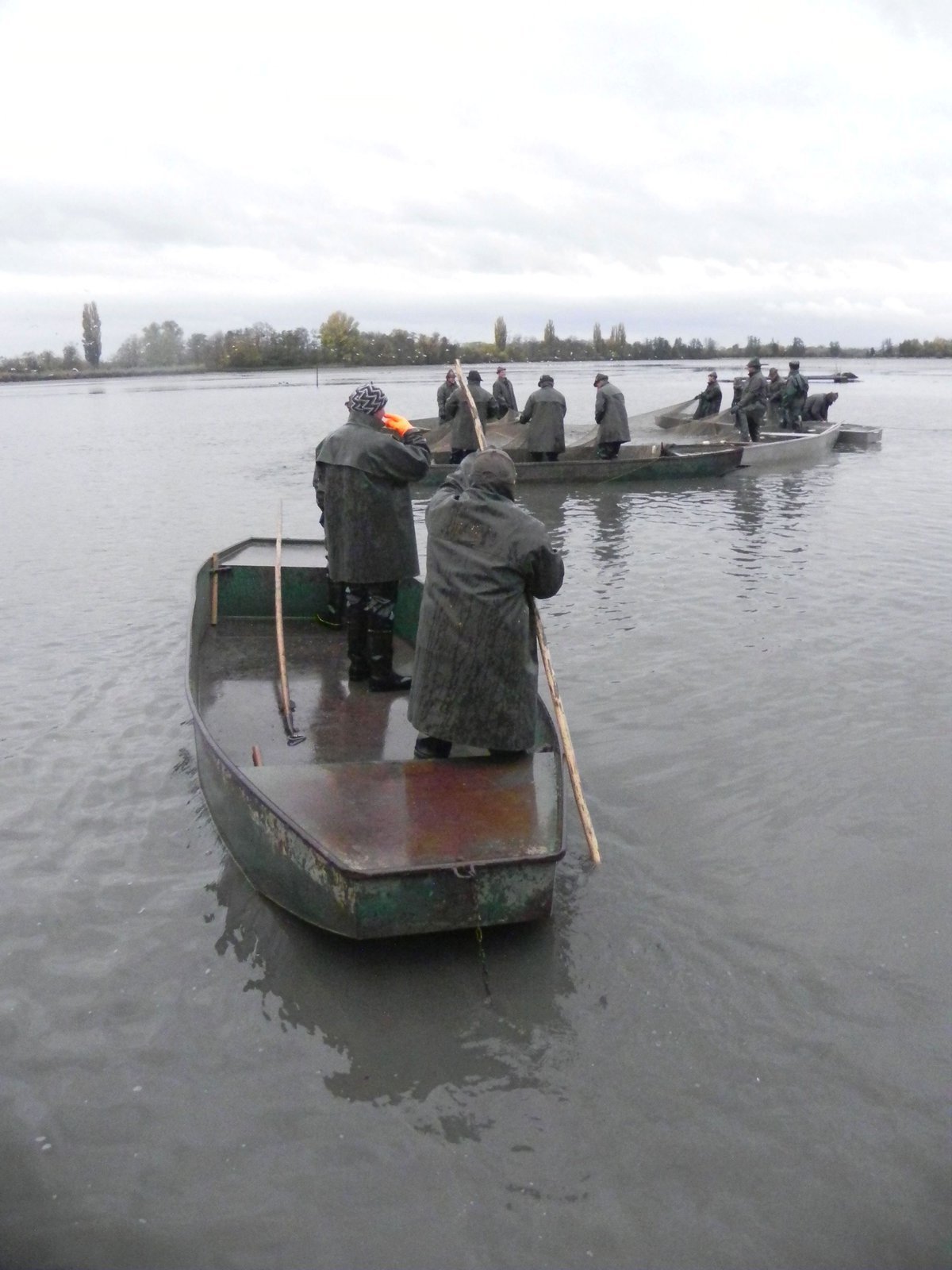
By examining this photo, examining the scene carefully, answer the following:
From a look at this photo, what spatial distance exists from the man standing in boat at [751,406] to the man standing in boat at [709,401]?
1.62m

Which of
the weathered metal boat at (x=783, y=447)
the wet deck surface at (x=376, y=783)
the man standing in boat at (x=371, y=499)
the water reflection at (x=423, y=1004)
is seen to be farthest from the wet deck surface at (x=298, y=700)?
the weathered metal boat at (x=783, y=447)

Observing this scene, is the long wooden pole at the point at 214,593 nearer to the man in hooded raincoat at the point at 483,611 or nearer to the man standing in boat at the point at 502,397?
the man in hooded raincoat at the point at 483,611

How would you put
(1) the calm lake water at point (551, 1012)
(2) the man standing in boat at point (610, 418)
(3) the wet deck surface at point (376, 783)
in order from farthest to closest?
1. (2) the man standing in boat at point (610, 418)
2. (3) the wet deck surface at point (376, 783)
3. (1) the calm lake water at point (551, 1012)

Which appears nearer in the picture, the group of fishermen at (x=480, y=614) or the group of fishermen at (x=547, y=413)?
the group of fishermen at (x=480, y=614)

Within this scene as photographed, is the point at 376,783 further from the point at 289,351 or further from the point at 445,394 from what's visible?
the point at 289,351

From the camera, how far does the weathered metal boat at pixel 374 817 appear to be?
4.05 m

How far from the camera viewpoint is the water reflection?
3.73 metres

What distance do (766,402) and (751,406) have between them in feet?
2.54

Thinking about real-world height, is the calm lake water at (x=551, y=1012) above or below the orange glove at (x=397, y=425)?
below

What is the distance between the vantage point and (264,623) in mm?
8422

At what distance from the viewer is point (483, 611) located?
15.7 feet

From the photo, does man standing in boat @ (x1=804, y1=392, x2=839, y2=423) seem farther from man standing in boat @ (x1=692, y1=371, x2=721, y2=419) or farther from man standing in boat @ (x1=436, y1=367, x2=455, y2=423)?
man standing in boat @ (x1=436, y1=367, x2=455, y2=423)

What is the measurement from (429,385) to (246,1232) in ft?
236

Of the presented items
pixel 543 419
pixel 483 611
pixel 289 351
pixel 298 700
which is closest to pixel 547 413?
pixel 543 419
